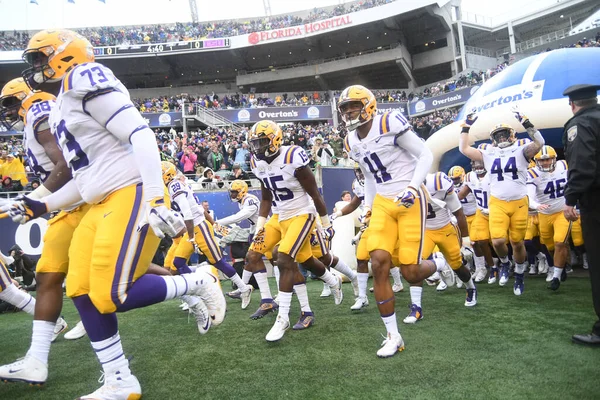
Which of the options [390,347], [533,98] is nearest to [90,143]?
[390,347]

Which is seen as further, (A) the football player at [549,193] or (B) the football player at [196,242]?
(A) the football player at [549,193]

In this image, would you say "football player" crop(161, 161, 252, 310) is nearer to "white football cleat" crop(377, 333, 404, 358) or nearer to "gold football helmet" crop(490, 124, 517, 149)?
"white football cleat" crop(377, 333, 404, 358)

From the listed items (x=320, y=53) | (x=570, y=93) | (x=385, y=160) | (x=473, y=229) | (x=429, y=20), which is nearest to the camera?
(x=570, y=93)

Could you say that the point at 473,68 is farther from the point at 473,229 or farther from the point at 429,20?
the point at 473,229

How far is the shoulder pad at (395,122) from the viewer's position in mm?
4234

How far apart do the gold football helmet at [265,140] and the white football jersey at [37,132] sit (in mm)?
2171

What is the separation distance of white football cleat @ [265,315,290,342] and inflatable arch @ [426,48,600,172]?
736 centimetres

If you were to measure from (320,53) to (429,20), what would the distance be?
937 cm

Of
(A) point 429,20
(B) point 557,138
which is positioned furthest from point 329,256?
(A) point 429,20

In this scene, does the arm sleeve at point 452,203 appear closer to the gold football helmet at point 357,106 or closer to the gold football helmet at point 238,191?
the gold football helmet at point 357,106

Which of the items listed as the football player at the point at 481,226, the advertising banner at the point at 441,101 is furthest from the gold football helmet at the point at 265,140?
the advertising banner at the point at 441,101

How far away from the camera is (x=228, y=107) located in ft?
105

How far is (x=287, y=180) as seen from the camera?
17.0 feet

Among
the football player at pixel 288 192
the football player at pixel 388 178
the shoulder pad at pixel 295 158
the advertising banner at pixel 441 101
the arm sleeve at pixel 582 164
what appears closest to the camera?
the arm sleeve at pixel 582 164
